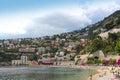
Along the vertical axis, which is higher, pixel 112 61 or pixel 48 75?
pixel 112 61

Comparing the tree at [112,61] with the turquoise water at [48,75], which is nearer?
the turquoise water at [48,75]

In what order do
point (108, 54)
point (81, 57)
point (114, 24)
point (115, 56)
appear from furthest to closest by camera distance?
point (81, 57) < point (114, 24) < point (108, 54) < point (115, 56)

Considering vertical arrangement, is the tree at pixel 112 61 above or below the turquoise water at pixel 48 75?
above

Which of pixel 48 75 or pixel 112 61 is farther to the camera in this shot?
pixel 112 61

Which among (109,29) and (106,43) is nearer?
(106,43)

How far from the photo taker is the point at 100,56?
160 meters

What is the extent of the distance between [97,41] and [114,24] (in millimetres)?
13252

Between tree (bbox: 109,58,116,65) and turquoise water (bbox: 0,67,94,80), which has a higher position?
tree (bbox: 109,58,116,65)

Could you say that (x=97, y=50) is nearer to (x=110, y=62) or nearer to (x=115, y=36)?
(x=115, y=36)

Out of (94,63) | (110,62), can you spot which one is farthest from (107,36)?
(110,62)

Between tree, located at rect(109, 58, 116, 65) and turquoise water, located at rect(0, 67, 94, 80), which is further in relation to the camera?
tree, located at rect(109, 58, 116, 65)

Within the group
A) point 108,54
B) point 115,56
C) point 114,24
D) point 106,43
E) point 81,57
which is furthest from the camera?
point 81,57

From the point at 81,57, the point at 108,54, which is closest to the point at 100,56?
the point at 108,54

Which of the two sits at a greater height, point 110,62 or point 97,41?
point 97,41
